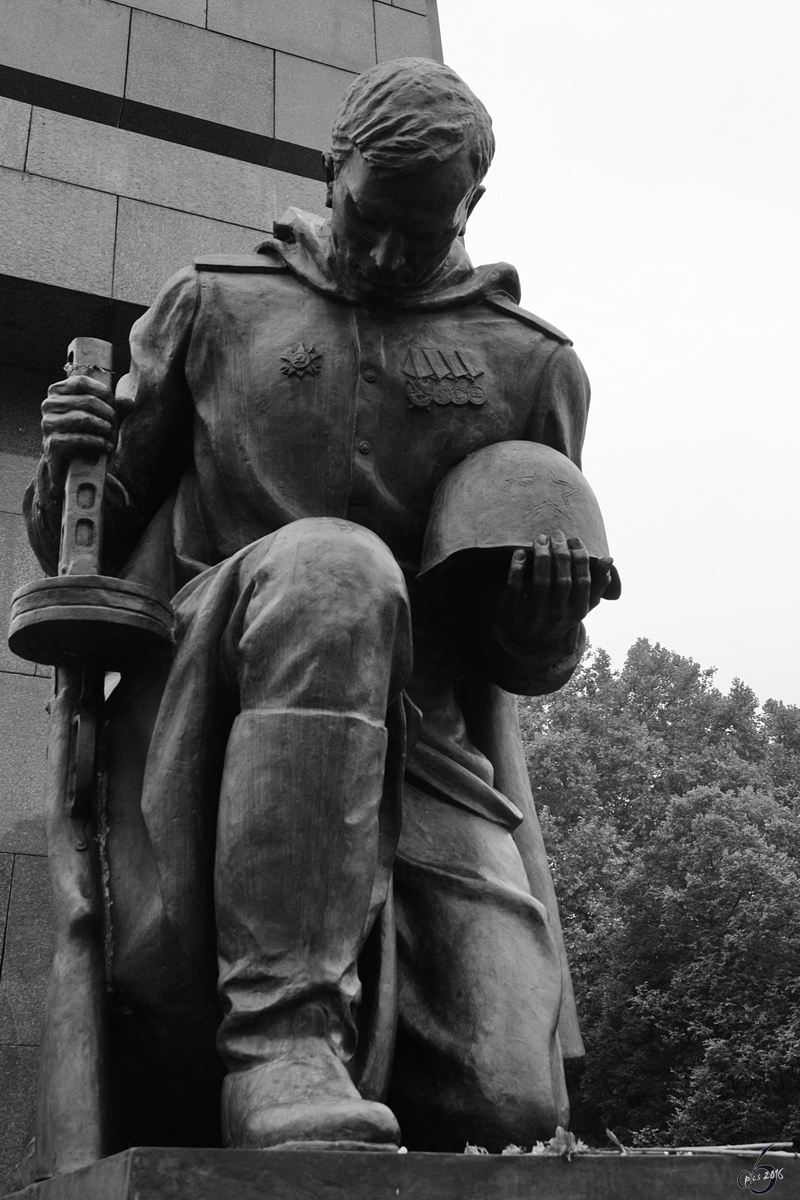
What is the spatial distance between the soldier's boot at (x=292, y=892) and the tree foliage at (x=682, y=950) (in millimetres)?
15580

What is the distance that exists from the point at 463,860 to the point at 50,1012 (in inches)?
37.3

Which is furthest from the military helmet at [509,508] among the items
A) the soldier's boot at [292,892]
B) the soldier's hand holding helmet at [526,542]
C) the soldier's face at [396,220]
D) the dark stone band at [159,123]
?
the dark stone band at [159,123]

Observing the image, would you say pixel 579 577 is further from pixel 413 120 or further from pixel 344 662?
pixel 413 120

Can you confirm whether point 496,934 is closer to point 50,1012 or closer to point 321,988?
point 321,988

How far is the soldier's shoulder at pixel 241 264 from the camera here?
3752mm

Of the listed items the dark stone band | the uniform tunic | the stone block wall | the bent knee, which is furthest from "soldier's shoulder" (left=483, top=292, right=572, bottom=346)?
the dark stone band

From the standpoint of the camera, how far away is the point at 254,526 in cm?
353

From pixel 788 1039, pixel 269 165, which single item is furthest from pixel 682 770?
pixel 269 165

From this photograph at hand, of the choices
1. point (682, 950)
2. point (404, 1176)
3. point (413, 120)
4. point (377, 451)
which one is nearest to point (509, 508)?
point (377, 451)

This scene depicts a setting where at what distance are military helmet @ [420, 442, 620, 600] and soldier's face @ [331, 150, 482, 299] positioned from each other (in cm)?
50

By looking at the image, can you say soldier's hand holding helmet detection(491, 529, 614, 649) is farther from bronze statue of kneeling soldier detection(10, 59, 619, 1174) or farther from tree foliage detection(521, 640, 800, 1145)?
tree foliage detection(521, 640, 800, 1145)

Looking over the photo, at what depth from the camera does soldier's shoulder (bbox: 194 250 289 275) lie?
375cm

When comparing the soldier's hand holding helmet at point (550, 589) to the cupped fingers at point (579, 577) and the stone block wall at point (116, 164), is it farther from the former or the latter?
the stone block wall at point (116, 164)

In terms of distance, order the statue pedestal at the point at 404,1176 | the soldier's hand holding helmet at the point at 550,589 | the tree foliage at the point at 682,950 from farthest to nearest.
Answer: the tree foliage at the point at 682,950 → the soldier's hand holding helmet at the point at 550,589 → the statue pedestal at the point at 404,1176
